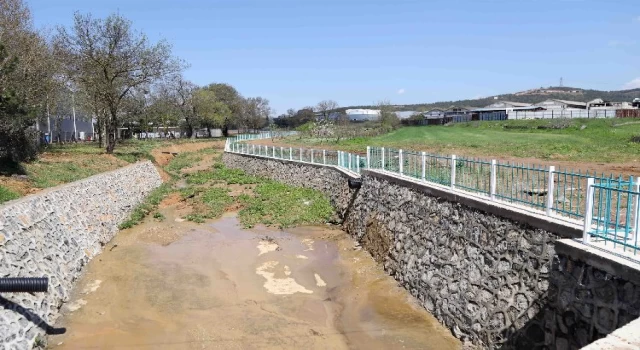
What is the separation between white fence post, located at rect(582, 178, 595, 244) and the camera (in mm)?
6660

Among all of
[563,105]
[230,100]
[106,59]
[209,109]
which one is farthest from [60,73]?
[563,105]

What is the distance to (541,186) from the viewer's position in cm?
1073

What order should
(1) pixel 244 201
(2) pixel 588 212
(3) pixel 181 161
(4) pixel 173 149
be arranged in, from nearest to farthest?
(2) pixel 588 212 < (1) pixel 244 201 < (3) pixel 181 161 < (4) pixel 173 149

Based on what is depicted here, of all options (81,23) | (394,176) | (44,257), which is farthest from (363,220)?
(81,23)

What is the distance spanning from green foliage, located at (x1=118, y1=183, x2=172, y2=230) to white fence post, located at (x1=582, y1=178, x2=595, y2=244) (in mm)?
17922

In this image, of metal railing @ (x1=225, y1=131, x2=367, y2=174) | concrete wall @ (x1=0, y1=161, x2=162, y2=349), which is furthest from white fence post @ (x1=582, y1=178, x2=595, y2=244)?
metal railing @ (x1=225, y1=131, x2=367, y2=174)

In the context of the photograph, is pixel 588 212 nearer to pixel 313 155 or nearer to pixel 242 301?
pixel 242 301

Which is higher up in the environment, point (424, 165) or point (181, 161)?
point (424, 165)

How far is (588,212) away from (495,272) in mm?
2522

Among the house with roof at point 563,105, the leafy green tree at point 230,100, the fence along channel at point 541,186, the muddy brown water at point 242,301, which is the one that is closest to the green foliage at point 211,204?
the muddy brown water at point 242,301

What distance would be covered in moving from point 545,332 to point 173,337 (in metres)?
7.19

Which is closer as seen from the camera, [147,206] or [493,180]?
[493,180]

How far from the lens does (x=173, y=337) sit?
33.9 ft

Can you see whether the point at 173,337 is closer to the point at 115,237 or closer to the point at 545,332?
the point at 545,332
